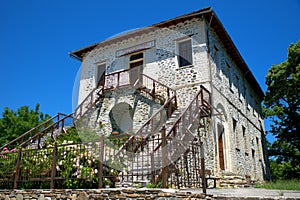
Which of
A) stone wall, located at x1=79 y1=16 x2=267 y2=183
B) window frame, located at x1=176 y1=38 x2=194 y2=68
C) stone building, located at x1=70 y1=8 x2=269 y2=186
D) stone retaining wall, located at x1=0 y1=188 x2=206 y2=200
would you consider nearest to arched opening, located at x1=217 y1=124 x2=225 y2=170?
stone building, located at x1=70 y1=8 x2=269 y2=186

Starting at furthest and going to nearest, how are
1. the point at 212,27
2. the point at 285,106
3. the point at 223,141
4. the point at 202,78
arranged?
the point at 285,106
the point at 212,27
the point at 223,141
the point at 202,78

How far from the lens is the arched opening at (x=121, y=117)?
41.9 feet

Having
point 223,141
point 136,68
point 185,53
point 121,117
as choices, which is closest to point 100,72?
point 136,68

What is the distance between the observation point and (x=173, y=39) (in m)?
12.1

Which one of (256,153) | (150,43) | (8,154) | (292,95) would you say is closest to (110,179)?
(8,154)

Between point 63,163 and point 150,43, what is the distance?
7.79 m

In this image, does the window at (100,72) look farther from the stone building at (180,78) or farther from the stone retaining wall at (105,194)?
the stone retaining wall at (105,194)

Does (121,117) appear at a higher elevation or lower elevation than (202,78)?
lower

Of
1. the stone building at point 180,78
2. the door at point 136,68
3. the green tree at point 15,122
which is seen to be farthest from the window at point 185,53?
the green tree at point 15,122

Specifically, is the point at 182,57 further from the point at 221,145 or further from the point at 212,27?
the point at 221,145

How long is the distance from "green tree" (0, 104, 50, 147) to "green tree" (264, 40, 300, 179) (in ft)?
73.6

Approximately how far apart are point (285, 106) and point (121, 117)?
1201cm

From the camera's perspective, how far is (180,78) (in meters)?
11.4

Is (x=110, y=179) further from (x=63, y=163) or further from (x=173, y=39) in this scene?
(x=173, y=39)
